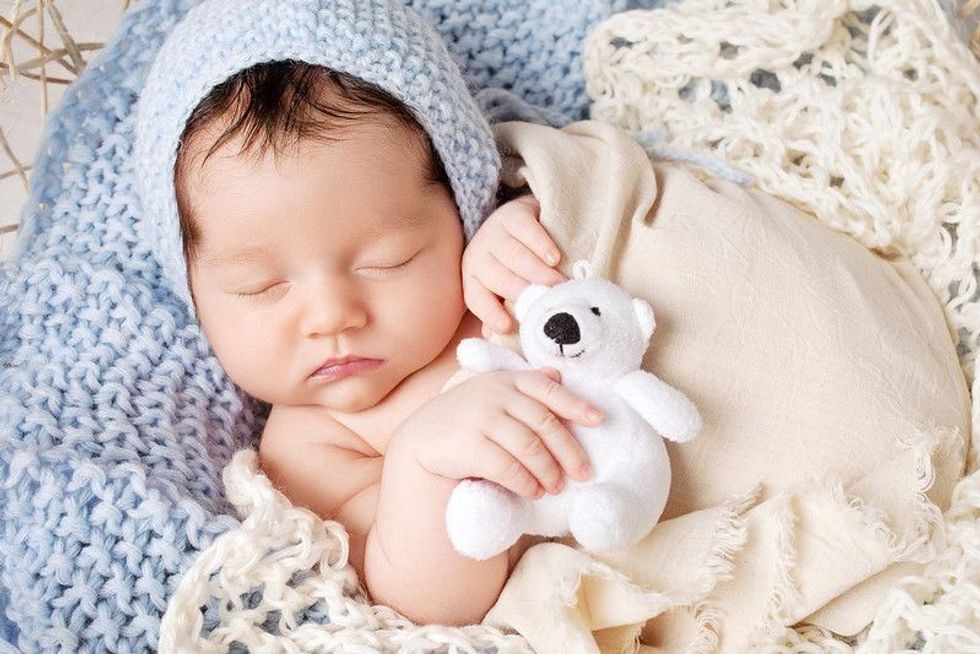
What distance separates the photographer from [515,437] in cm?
88

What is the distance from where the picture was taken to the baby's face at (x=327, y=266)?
1025mm

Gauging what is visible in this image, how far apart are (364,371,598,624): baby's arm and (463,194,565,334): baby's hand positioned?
0.15 meters

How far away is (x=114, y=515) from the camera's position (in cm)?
96

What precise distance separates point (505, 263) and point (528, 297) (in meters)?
0.08

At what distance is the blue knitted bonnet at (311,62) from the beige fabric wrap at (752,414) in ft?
0.29

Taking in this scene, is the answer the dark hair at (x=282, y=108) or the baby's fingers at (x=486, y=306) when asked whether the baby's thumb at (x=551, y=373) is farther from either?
the dark hair at (x=282, y=108)

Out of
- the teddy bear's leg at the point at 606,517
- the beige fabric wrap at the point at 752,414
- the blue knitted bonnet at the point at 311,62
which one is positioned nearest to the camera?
the teddy bear's leg at the point at 606,517

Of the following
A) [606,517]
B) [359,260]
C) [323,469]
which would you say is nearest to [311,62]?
[359,260]

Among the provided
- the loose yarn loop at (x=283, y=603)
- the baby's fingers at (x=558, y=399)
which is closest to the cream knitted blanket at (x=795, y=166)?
the loose yarn loop at (x=283, y=603)

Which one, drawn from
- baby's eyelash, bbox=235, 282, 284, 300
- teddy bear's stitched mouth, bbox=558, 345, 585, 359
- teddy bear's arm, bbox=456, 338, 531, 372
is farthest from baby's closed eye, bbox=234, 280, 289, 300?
teddy bear's stitched mouth, bbox=558, 345, 585, 359

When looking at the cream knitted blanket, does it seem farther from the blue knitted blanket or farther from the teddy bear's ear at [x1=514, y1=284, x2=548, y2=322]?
the teddy bear's ear at [x1=514, y1=284, x2=548, y2=322]

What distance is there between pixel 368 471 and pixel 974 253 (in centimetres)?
69

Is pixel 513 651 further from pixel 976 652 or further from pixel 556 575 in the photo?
pixel 976 652

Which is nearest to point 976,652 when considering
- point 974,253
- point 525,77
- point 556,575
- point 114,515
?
point 556,575
